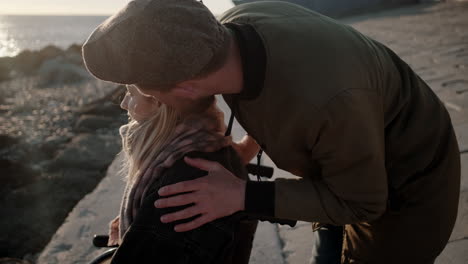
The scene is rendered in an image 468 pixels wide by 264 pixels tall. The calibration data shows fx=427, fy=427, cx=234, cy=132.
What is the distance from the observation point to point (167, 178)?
126 centimetres

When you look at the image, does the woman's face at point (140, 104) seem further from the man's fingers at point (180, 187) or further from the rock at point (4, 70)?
the rock at point (4, 70)

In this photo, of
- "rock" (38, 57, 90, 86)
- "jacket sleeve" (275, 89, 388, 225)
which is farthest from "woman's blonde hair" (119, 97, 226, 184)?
"rock" (38, 57, 90, 86)

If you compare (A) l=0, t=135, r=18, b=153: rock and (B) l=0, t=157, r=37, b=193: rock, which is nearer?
(B) l=0, t=157, r=37, b=193: rock

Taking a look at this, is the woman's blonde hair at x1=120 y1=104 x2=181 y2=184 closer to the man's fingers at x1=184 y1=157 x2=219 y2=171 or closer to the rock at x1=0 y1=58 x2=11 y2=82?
the man's fingers at x1=184 y1=157 x2=219 y2=171

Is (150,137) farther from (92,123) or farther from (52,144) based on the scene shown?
(92,123)

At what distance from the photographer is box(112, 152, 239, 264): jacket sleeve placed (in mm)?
1119

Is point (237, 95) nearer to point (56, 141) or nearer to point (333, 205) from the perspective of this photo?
point (333, 205)

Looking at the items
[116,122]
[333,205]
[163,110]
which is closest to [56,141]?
[116,122]

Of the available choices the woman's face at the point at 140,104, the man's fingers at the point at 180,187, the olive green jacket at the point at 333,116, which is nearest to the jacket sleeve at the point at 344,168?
the olive green jacket at the point at 333,116

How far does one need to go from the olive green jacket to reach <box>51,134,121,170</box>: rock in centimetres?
382

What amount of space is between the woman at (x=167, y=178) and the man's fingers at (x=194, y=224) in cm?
1

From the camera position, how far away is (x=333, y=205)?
4.23ft

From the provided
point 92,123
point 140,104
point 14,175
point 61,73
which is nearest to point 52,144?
point 92,123

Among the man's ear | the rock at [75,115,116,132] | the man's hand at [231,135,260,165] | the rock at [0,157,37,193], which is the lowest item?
the rock at [75,115,116,132]
